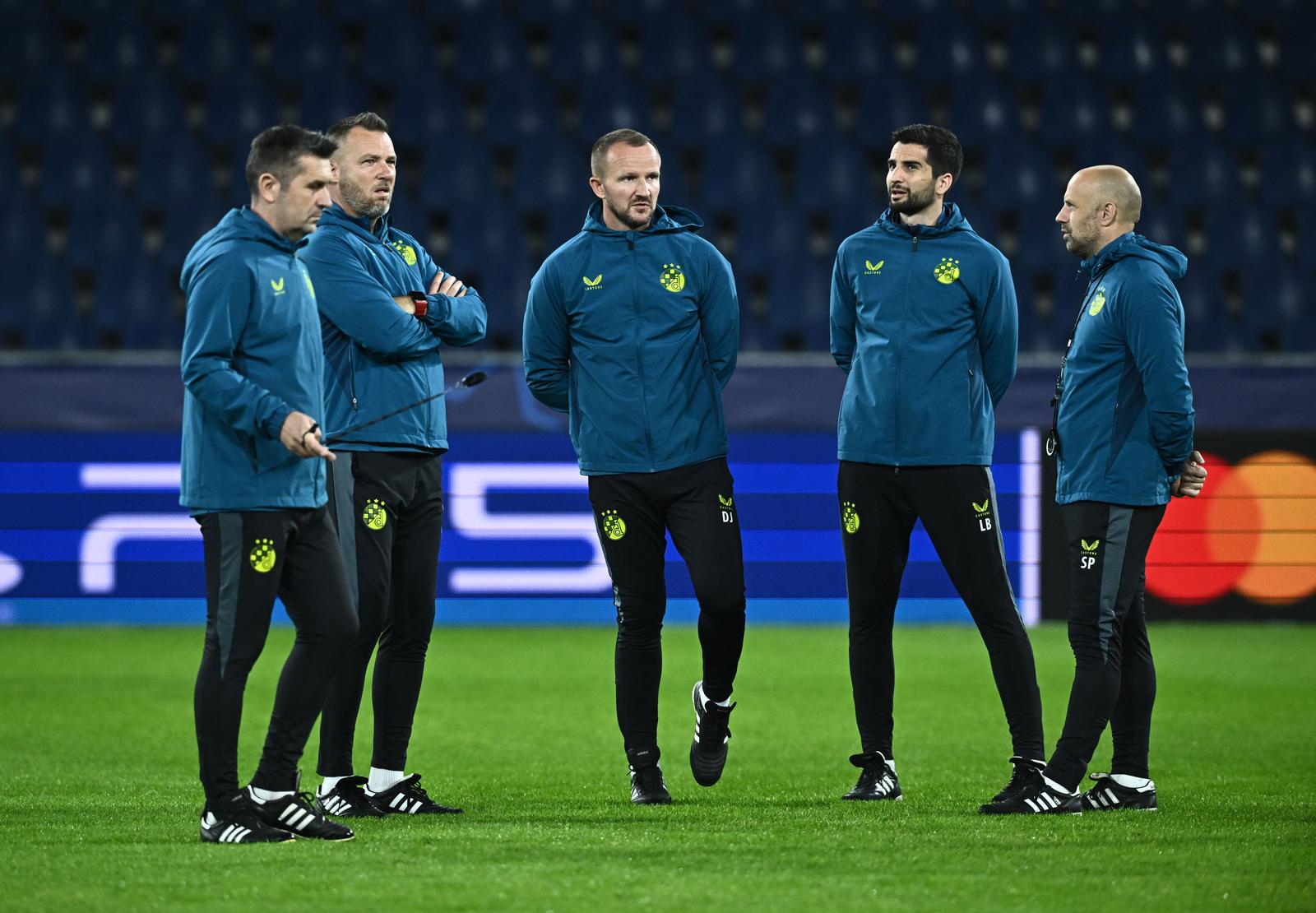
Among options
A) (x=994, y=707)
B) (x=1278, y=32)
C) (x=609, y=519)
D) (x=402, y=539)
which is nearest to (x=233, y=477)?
(x=402, y=539)

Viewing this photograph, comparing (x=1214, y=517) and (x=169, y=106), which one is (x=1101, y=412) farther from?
(x=169, y=106)

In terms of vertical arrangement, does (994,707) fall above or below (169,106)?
below

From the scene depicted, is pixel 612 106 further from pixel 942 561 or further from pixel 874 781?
pixel 874 781

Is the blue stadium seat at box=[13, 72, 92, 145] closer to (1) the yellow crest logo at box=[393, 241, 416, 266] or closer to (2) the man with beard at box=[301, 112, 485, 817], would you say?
(1) the yellow crest logo at box=[393, 241, 416, 266]

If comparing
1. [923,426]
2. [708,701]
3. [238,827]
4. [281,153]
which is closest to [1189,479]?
[923,426]

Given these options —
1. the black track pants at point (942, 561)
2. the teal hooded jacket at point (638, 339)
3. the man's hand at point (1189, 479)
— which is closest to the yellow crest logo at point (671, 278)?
the teal hooded jacket at point (638, 339)

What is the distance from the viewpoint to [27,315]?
1148 centimetres

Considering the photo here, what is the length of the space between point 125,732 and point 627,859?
302cm

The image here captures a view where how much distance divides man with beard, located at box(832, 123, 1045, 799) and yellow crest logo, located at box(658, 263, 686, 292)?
48 centimetres

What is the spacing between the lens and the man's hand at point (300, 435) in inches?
157

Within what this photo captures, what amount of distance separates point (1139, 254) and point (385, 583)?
224 cm

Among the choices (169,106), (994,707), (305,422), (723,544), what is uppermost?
(169,106)

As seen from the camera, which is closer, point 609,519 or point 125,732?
point 609,519

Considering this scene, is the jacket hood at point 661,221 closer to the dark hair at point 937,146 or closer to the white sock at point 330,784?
the dark hair at point 937,146
